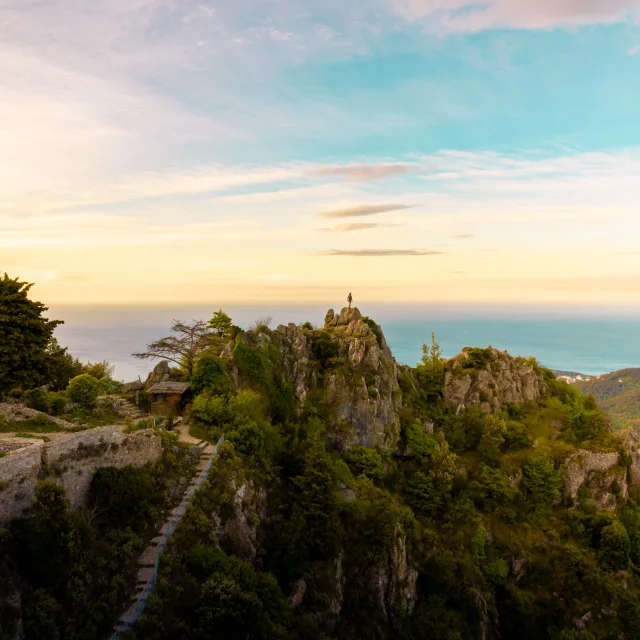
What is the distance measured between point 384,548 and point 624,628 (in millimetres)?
18056

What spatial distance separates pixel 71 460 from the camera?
1788 centimetres

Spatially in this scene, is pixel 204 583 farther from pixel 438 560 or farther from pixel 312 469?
pixel 438 560

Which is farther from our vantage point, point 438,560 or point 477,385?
point 477,385

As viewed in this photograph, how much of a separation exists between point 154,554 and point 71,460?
16.3 feet

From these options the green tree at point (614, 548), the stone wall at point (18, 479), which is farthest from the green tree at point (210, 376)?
the green tree at point (614, 548)

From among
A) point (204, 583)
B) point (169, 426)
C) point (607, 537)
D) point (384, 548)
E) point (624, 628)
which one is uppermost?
point (169, 426)

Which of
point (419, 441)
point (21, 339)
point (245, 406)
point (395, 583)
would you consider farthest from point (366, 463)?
point (21, 339)

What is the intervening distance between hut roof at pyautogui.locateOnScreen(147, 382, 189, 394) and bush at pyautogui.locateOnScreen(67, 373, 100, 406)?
3179 millimetres

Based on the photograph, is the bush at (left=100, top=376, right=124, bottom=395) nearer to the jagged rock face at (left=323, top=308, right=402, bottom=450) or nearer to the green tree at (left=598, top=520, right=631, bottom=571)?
the jagged rock face at (left=323, top=308, right=402, bottom=450)

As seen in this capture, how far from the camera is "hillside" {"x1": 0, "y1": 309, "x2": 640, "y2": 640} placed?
1588 centimetres

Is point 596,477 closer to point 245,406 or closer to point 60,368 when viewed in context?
point 245,406

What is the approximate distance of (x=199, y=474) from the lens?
880 inches

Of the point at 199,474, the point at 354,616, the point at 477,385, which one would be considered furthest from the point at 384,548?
the point at 477,385

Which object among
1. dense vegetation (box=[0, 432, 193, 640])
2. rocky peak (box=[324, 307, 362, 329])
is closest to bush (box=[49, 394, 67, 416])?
dense vegetation (box=[0, 432, 193, 640])
